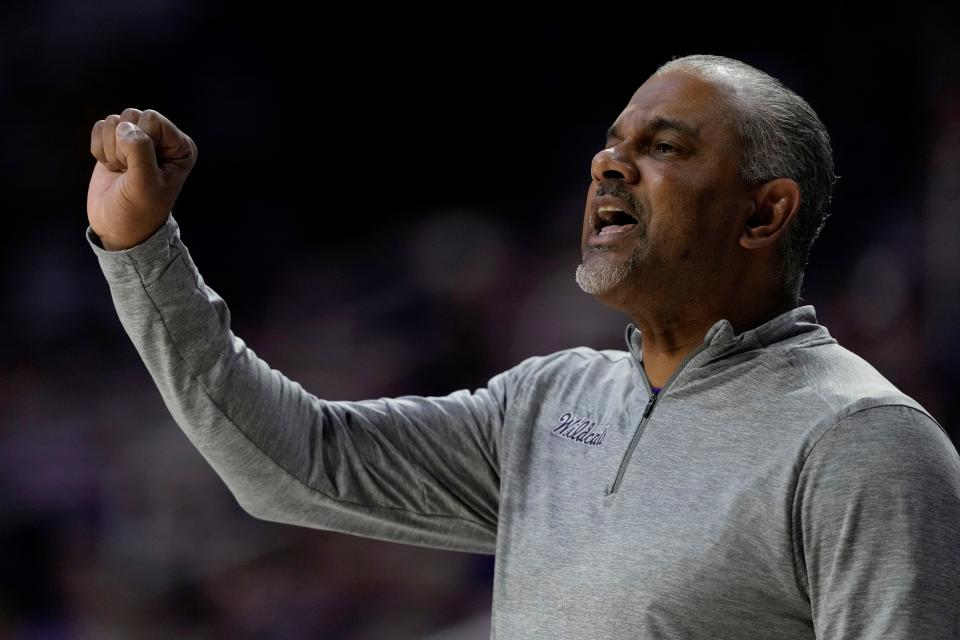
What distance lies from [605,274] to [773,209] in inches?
9.8

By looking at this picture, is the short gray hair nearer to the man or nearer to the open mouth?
the man

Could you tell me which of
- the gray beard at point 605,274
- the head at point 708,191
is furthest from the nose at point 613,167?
the gray beard at point 605,274

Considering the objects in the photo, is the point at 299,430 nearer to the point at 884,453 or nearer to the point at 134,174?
the point at 134,174

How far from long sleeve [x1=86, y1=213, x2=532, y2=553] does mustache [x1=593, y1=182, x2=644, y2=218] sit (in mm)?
318

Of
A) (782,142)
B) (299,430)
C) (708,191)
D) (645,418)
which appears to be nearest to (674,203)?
(708,191)

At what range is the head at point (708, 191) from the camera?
1474mm

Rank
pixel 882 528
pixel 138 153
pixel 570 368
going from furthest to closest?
pixel 570 368 < pixel 138 153 < pixel 882 528

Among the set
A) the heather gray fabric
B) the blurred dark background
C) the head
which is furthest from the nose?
the blurred dark background

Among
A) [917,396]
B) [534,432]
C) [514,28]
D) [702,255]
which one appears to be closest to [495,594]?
[534,432]

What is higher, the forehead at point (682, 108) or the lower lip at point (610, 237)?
the forehead at point (682, 108)

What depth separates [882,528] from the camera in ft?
3.78

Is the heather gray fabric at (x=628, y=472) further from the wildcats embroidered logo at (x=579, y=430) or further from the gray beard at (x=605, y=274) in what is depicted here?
the gray beard at (x=605, y=274)

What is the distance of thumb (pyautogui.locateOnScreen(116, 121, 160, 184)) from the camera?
50.6 inches

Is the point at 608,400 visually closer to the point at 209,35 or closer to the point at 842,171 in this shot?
the point at 842,171
